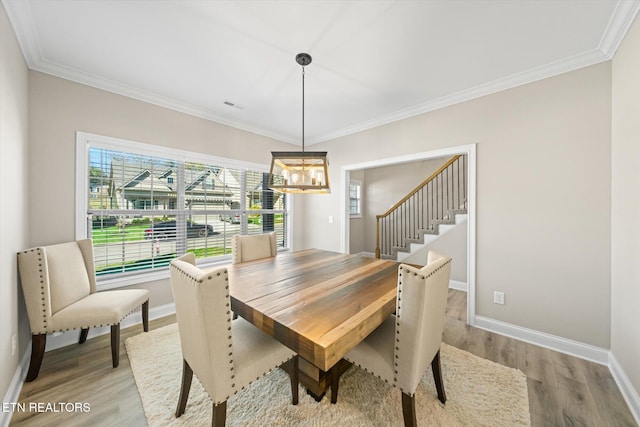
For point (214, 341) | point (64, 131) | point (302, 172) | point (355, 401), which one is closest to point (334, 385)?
point (355, 401)

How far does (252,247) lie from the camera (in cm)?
271

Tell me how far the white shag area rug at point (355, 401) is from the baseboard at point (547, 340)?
2.13 ft

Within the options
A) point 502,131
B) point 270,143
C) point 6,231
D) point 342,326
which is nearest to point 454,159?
point 502,131

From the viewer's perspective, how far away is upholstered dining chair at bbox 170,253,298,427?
43.6 inches

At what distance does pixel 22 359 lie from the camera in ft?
6.04

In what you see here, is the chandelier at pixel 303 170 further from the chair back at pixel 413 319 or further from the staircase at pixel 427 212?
the staircase at pixel 427 212

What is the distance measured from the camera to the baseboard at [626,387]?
1.51m

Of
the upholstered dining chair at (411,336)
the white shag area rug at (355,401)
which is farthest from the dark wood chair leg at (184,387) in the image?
the upholstered dining chair at (411,336)

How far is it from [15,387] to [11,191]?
1357 millimetres

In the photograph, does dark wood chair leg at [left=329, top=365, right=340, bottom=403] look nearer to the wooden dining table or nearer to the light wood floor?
the wooden dining table

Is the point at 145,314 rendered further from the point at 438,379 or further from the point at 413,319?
the point at 438,379

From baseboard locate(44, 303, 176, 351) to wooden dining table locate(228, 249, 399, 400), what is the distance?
57.6 inches

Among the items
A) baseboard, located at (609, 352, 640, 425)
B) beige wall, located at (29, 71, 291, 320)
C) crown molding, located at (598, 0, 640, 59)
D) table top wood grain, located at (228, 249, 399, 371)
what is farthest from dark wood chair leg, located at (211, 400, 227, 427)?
crown molding, located at (598, 0, 640, 59)

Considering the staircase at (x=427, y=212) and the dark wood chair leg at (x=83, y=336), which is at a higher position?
the staircase at (x=427, y=212)
